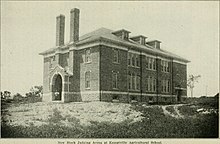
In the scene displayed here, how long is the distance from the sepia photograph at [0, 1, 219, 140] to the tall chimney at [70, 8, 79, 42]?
0.01m

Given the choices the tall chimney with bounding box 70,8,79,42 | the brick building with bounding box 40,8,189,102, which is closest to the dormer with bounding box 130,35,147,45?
the brick building with bounding box 40,8,189,102

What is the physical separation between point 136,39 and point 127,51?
23cm

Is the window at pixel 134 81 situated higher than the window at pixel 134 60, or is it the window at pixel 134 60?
the window at pixel 134 60

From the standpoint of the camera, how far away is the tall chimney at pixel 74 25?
4.46 meters

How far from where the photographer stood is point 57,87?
4488 mm

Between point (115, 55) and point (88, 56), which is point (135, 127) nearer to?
point (115, 55)

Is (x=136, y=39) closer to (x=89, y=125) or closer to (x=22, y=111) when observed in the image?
(x=89, y=125)

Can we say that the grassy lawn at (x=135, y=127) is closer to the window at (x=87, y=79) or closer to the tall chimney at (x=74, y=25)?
the window at (x=87, y=79)

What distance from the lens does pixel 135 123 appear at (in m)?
4.40

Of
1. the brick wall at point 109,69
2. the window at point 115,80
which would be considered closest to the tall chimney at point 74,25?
the brick wall at point 109,69

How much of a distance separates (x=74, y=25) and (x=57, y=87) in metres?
0.92

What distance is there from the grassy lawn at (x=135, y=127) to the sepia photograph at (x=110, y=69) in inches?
0.5

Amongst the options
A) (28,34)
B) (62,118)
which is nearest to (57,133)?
(62,118)

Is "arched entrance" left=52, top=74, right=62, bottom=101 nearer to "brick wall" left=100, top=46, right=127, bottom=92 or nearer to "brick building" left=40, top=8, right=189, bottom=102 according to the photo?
"brick building" left=40, top=8, right=189, bottom=102
